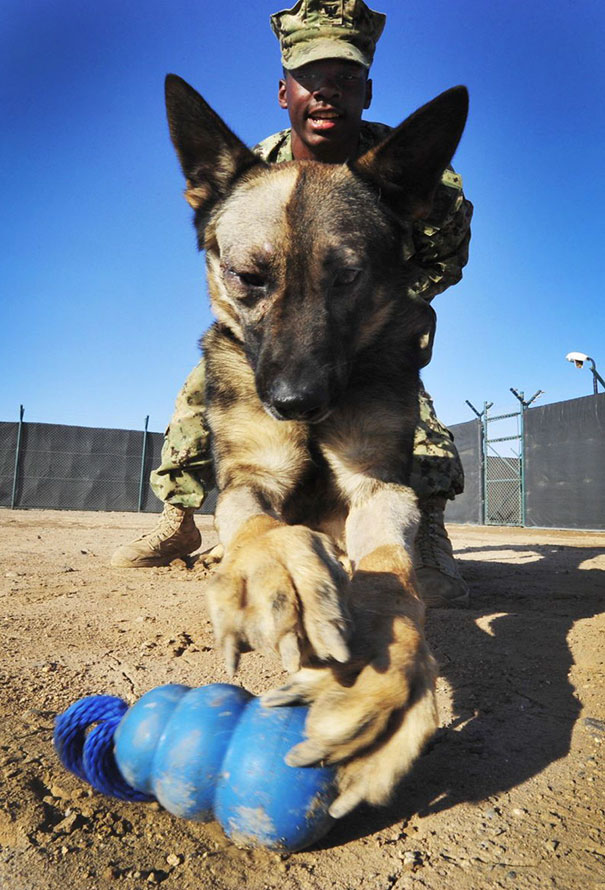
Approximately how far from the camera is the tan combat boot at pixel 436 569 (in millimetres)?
3425

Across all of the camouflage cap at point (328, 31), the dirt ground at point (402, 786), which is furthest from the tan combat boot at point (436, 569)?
the camouflage cap at point (328, 31)

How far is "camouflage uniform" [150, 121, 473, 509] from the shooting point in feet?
11.7

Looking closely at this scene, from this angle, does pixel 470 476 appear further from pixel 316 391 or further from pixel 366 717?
pixel 366 717

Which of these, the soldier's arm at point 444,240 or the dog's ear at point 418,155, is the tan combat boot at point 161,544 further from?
the dog's ear at point 418,155

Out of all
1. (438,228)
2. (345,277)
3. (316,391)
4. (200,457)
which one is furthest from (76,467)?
(316,391)

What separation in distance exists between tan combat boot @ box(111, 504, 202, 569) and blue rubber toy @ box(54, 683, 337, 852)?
336cm

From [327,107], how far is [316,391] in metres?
2.26

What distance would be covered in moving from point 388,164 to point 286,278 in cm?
78

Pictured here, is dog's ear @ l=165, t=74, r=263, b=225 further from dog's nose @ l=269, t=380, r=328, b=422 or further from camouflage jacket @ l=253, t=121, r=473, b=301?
dog's nose @ l=269, t=380, r=328, b=422

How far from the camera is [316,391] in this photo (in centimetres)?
190

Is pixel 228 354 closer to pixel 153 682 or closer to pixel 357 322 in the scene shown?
pixel 357 322

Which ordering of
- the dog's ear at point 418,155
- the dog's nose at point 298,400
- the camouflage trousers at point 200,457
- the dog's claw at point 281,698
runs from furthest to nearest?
the camouflage trousers at point 200,457
the dog's ear at point 418,155
the dog's nose at point 298,400
the dog's claw at point 281,698

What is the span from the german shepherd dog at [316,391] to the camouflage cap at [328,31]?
1.29m

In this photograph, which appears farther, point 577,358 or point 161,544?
point 577,358
